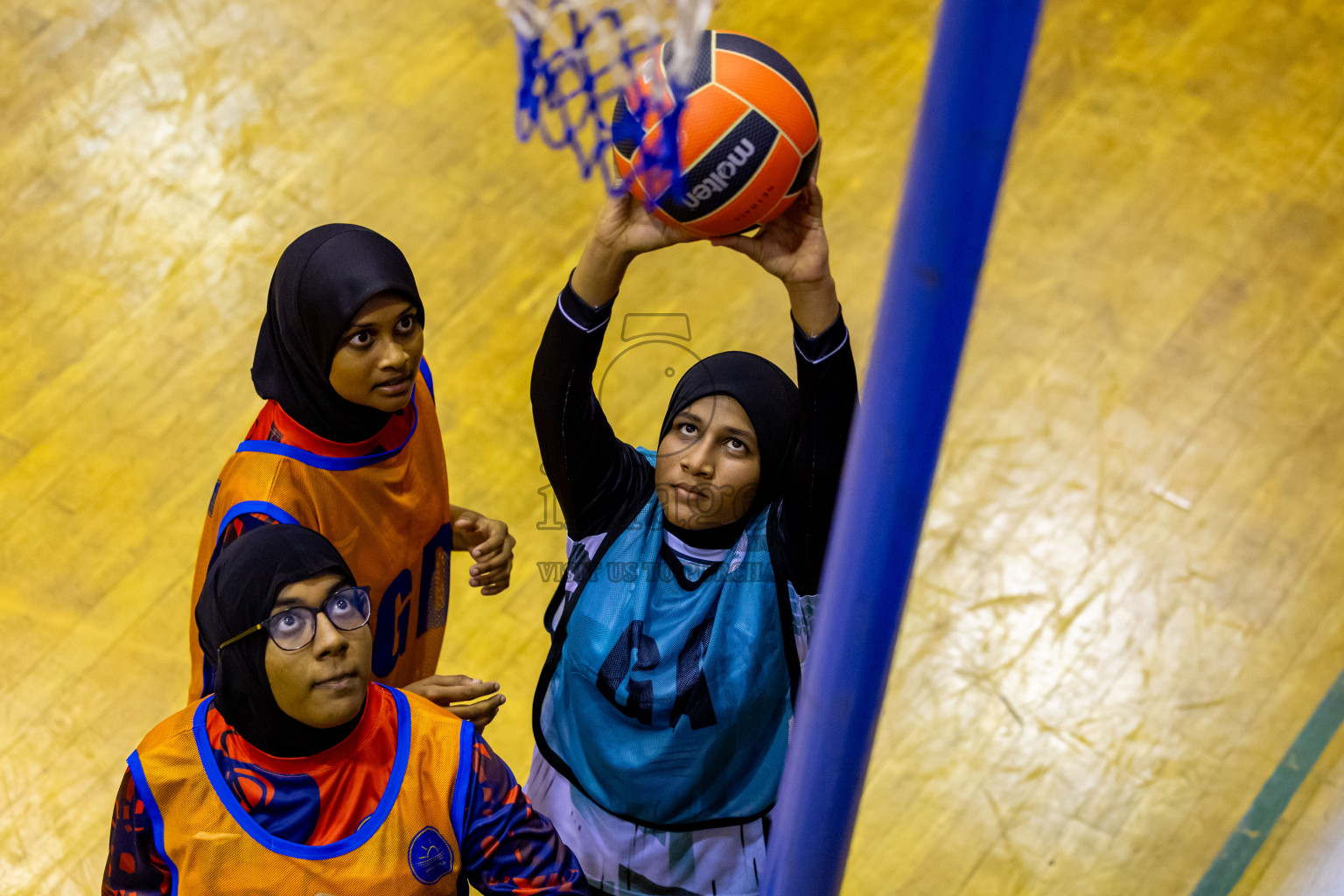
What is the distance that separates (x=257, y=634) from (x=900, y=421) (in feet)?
3.42

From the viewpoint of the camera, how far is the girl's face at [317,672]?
1.72 meters

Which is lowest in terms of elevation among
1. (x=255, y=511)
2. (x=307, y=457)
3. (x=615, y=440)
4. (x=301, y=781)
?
(x=301, y=781)

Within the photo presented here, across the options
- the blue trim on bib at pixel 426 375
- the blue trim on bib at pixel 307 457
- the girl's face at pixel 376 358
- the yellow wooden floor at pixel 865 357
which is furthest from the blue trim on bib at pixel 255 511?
the yellow wooden floor at pixel 865 357

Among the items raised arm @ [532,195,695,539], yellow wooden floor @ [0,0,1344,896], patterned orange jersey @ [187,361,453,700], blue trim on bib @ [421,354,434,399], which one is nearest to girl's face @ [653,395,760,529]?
raised arm @ [532,195,695,539]

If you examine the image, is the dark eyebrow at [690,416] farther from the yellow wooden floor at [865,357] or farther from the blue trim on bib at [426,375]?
the yellow wooden floor at [865,357]

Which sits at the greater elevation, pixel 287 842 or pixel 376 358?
pixel 376 358

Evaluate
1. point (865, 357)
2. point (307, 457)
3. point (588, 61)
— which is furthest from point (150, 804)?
point (865, 357)

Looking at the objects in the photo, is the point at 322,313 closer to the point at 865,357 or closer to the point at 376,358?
the point at 376,358

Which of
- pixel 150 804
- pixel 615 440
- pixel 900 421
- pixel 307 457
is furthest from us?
pixel 307 457

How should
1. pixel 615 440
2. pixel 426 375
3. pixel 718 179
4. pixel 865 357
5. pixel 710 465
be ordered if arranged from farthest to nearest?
pixel 865 357
pixel 426 375
pixel 615 440
pixel 710 465
pixel 718 179

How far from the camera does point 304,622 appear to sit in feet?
5.69

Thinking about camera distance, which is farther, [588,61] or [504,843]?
[504,843]

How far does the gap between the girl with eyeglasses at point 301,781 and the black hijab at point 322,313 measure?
36cm

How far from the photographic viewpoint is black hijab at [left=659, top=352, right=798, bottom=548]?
1841 millimetres
